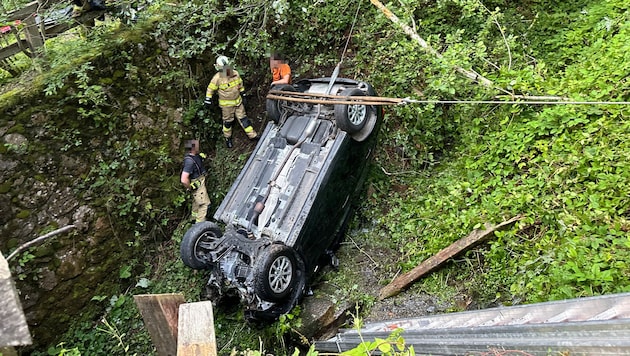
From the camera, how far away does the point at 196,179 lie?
5.60 meters

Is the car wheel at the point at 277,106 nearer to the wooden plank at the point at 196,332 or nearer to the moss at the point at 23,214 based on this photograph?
the moss at the point at 23,214

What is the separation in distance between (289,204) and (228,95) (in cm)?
224

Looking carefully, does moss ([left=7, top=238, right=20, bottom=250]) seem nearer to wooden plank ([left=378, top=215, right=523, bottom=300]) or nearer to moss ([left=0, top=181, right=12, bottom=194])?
moss ([left=0, top=181, right=12, bottom=194])

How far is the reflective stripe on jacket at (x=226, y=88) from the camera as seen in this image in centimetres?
575

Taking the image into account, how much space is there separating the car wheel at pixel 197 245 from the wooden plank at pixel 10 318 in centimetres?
326

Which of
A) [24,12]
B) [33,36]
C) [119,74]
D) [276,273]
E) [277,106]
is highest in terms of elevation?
[24,12]

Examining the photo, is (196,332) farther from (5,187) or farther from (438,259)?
(5,187)

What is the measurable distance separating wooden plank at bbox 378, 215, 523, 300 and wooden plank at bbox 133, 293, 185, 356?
9.18 feet

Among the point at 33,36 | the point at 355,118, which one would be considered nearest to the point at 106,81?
the point at 33,36

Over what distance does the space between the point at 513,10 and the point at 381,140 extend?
2905 millimetres

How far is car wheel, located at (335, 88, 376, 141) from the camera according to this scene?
14.8 ft

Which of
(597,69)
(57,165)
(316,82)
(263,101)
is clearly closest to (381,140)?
(316,82)

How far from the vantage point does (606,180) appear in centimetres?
349

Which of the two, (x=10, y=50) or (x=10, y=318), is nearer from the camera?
(x=10, y=318)
